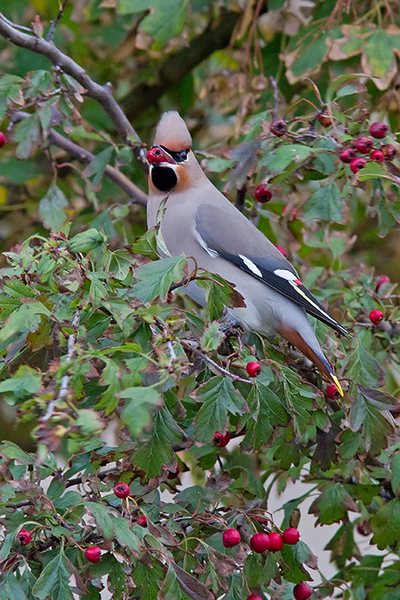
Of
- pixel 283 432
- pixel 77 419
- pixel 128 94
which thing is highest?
pixel 77 419

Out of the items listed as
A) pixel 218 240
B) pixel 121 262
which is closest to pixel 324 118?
pixel 218 240

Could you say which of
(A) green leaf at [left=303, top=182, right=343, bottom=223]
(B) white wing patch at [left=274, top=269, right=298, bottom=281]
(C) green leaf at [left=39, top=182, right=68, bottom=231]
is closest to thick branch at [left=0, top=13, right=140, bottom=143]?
(C) green leaf at [left=39, top=182, right=68, bottom=231]

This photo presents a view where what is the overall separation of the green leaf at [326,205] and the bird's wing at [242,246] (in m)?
0.46

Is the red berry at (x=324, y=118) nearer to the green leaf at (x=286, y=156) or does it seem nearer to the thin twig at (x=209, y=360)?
the green leaf at (x=286, y=156)

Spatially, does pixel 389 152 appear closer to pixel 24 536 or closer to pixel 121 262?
pixel 121 262

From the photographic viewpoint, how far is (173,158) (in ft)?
7.97

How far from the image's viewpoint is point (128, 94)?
3309mm

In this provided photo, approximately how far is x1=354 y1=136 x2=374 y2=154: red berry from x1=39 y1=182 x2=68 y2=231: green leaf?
0.98m

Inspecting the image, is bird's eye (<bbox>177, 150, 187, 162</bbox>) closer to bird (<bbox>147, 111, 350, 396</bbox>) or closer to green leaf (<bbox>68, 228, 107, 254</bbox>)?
bird (<bbox>147, 111, 350, 396</bbox>)

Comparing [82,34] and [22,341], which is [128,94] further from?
[22,341]

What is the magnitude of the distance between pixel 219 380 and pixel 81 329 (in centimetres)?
27

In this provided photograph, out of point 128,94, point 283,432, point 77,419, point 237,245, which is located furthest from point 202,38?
point 77,419

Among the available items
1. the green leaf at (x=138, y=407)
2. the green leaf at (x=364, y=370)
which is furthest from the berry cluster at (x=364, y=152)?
the green leaf at (x=138, y=407)

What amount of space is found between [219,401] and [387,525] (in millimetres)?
619
